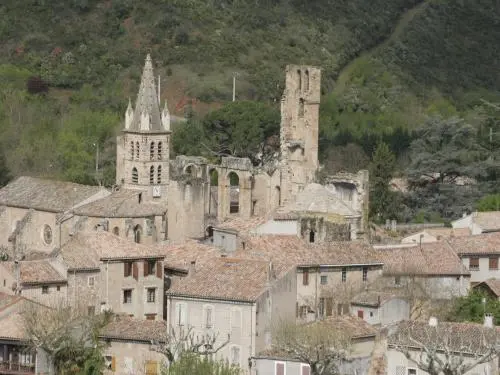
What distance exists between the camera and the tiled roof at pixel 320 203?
3469 inches

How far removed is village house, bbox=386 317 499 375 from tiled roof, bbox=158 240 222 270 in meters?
10.2

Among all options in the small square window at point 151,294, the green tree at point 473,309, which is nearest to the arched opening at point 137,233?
the small square window at point 151,294

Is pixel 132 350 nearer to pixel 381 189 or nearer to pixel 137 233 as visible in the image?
pixel 137 233

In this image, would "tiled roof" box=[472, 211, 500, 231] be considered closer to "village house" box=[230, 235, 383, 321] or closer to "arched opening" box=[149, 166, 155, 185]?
"village house" box=[230, 235, 383, 321]

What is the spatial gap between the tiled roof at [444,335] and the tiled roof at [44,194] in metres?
20.2

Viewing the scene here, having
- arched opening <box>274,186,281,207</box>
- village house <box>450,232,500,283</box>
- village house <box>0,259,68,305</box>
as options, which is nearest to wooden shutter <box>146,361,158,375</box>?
village house <box>0,259,68,305</box>

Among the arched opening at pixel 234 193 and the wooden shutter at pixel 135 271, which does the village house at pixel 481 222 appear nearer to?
the arched opening at pixel 234 193

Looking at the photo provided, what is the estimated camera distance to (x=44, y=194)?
299ft

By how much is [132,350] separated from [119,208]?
46.3 ft

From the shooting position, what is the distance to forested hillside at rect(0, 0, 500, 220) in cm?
12012

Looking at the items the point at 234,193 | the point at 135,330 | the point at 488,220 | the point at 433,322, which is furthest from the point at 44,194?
the point at 433,322

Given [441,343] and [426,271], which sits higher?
[426,271]

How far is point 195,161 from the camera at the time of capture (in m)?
99.1

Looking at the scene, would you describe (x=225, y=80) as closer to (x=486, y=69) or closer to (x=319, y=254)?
(x=486, y=69)
